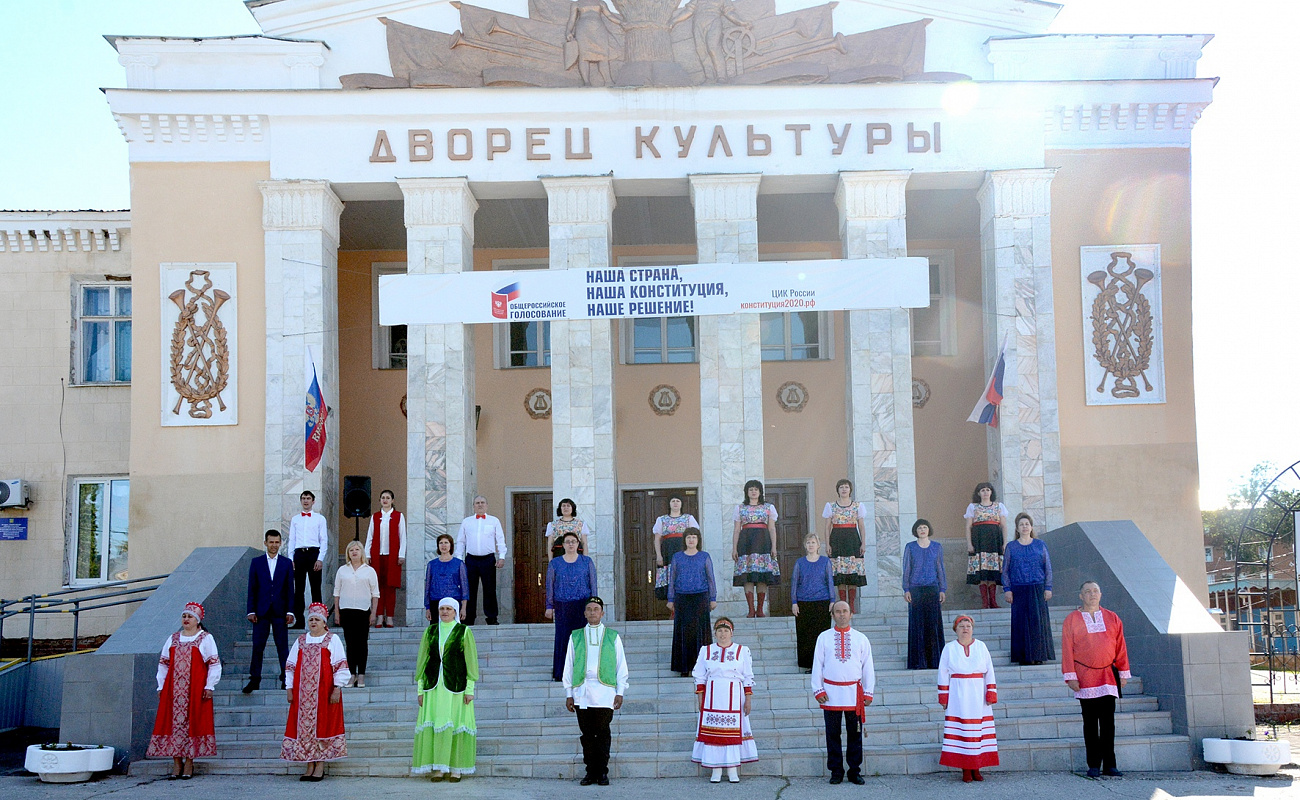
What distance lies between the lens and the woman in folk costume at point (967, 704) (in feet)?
32.7

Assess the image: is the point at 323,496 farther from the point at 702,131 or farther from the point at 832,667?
the point at 832,667

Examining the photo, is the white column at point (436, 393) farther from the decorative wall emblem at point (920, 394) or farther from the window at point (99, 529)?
the decorative wall emblem at point (920, 394)

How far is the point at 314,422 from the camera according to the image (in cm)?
1490

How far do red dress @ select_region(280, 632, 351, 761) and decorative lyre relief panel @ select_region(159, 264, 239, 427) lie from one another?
19.9 ft

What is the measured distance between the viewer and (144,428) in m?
15.5

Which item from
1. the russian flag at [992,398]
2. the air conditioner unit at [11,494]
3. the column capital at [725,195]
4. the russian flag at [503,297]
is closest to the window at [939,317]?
the russian flag at [992,398]

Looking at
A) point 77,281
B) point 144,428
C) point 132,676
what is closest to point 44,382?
point 77,281

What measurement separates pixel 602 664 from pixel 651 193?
7923mm

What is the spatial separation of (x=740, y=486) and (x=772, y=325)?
478 cm

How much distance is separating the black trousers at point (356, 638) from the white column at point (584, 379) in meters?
3.70

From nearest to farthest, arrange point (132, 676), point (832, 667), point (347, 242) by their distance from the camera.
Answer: point (832, 667)
point (132, 676)
point (347, 242)

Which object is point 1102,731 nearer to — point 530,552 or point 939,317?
point 939,317

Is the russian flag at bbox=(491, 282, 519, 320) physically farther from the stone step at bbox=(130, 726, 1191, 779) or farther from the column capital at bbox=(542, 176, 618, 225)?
the stone step at bbox=(130, 726, 1191, 779)

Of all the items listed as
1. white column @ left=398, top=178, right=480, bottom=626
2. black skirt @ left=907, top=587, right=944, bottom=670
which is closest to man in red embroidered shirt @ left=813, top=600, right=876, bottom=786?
black skirt @ left=907, top=587, right=944, bottom=670
